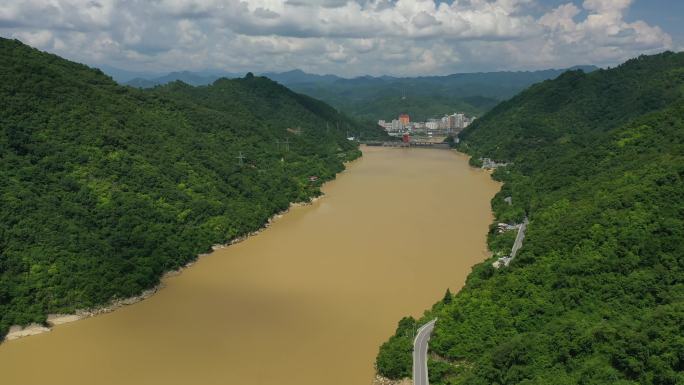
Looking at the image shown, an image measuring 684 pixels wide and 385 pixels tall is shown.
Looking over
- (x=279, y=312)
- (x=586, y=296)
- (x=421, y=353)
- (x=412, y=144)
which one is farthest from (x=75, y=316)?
(x=412, y=144)

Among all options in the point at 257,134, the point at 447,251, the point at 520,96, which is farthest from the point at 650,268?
the point at 520,96

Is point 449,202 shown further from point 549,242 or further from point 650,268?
point 650,268

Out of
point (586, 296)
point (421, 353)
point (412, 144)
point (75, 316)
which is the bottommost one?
point (75, 316)

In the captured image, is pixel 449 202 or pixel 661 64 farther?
pixel 661 64

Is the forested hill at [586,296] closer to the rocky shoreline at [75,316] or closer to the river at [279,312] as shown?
the river at [279,312]

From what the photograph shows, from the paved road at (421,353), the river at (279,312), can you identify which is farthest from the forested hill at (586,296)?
the river at (279,312)

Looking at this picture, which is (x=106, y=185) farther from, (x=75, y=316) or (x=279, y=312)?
(x=279, y=312)
